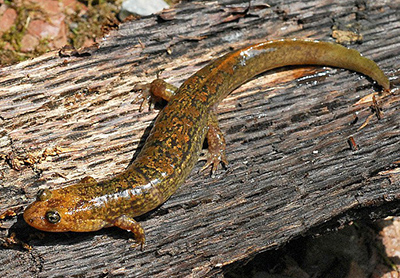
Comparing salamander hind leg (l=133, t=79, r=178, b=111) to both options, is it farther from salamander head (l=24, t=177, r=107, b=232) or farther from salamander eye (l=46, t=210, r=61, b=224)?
salamander eye (l=46, t=210, r=61, b=224)

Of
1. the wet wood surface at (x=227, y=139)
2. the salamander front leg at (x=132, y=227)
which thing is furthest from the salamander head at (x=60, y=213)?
the wet wood surface at (x=227, y=139)

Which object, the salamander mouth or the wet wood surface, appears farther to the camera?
the wet wood surface

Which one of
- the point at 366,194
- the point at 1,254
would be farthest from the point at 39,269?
the point at 366,194

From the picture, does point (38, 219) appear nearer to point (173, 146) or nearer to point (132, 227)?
point (132, 227)

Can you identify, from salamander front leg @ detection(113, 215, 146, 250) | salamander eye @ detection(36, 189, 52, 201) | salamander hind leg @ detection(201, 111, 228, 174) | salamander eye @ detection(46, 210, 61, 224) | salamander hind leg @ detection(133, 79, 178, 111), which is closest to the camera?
salamander eye @ detection(46, 210, 61, 224)

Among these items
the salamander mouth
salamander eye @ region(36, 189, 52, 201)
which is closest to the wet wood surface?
the salamander mouth

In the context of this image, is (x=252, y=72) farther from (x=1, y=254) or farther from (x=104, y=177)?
(x=1, y=254)

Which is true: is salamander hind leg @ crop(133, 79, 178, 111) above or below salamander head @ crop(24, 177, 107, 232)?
above

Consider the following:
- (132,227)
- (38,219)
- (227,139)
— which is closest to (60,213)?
(38,219)

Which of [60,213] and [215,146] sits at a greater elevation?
[215,146]
